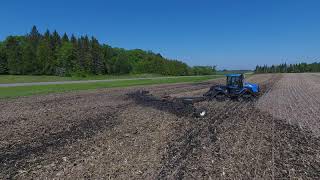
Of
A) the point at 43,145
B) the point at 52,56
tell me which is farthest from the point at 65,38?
the point at 43,145

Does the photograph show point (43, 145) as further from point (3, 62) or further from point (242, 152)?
point (3, 62)

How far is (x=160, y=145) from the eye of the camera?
1109cm

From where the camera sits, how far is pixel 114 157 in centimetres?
962

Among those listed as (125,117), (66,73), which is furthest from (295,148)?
(66,73)

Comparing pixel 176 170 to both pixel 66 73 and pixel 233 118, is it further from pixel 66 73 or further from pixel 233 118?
pixel 66 73

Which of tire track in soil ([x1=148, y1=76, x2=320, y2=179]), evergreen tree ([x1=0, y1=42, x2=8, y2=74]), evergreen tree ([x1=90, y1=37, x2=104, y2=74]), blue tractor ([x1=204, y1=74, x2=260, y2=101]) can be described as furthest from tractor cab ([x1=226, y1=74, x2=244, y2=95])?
evergreen tree ([x1=0, y1=42, x2=8, y2=74])

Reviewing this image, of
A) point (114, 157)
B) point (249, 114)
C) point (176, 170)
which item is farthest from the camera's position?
point (249, 114)

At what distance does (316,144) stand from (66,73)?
318ft

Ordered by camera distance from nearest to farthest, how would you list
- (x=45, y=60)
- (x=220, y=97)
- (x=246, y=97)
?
(x=220, y=97) < (x=246, y=97) < (x=45, y=60)

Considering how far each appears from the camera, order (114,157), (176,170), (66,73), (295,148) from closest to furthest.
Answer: (176,170), (114,157), (295,148), (66,73)

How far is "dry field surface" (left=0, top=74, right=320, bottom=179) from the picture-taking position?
837 cm

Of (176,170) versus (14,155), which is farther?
(14,155)

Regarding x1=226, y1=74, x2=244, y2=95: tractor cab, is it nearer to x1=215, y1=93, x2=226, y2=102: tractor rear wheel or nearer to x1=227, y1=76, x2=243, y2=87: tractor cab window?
x1=227, y1=76, x2=243, y2=87: tractor cab window

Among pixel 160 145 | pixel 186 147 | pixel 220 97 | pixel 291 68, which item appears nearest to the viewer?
pixel 186 147
